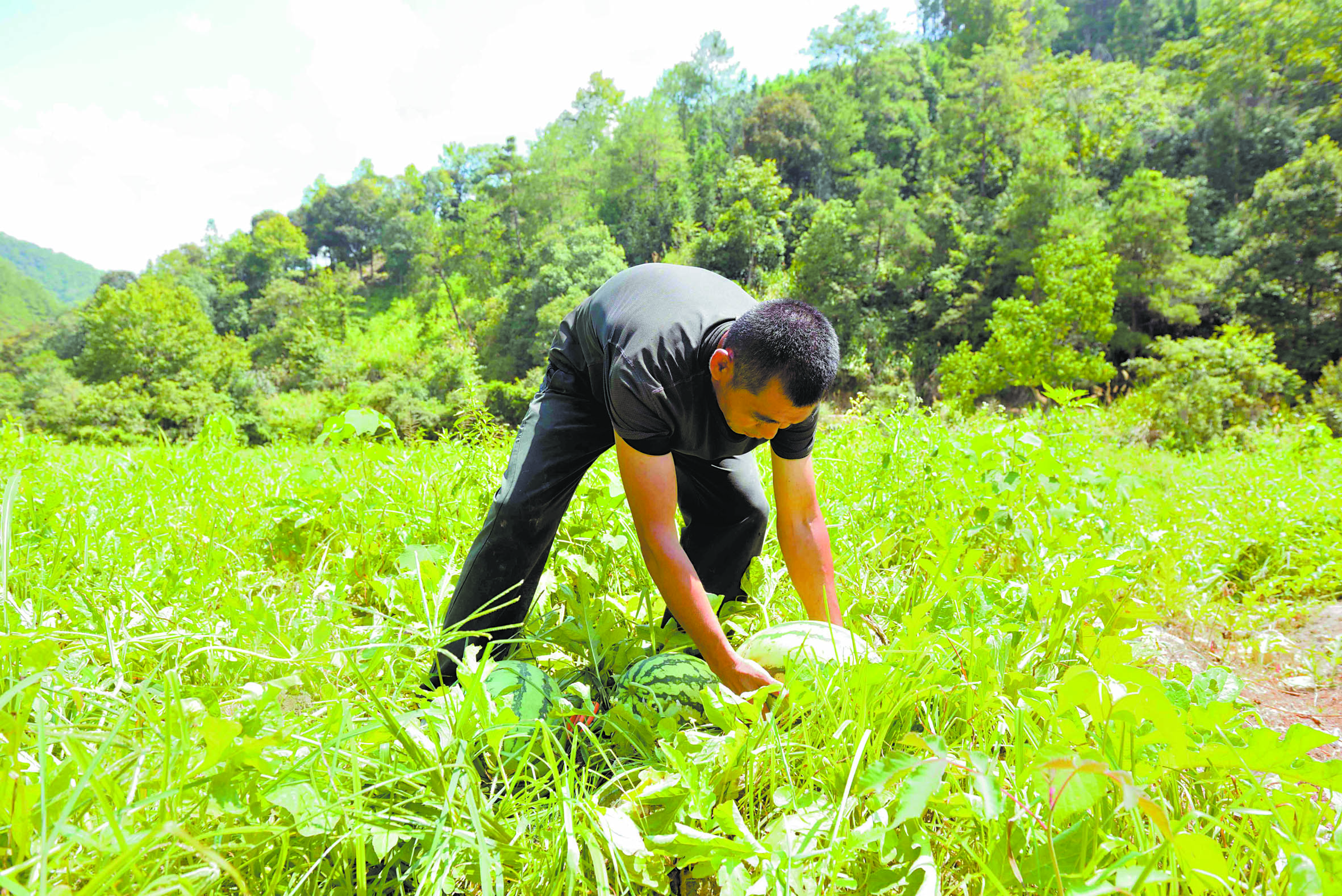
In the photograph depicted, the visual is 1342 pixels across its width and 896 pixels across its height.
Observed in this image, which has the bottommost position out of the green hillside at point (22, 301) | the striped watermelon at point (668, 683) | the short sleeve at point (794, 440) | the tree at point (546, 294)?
the striped watermelon at point (668, 683)

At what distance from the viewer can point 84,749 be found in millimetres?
991

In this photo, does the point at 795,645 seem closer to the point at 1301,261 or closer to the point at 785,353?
the point at 785,353

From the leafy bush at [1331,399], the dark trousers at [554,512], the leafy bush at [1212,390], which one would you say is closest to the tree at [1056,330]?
the leafy bush at [1212,390]

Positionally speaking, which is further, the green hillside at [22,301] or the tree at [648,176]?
the green hillside at [22,301]

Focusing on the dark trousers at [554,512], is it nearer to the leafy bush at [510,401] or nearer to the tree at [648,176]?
the leafy bush at [510,401]

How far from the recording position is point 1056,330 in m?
18.1

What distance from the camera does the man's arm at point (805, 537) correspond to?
1968 mm

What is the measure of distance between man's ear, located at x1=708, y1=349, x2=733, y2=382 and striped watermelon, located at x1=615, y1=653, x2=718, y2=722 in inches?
29.1

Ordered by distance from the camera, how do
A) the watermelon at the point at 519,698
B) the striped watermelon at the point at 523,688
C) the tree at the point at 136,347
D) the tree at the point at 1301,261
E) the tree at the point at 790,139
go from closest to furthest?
1. the watermelon at the point at 519,698
2. the striped watermelon at the point at 523,688
3. the tree at the point at 1301,261
4. the tree at the point at 136,347
5. the tree at the point at 790,139

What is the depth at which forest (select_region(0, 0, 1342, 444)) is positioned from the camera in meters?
17.0

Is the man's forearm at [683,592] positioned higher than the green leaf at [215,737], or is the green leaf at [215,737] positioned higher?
the green leaf at [215,737]

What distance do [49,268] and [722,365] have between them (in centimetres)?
20206

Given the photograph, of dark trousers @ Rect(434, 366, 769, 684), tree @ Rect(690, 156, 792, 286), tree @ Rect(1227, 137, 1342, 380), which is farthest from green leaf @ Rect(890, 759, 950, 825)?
tree @ Rect(690, 156, 792, 286)

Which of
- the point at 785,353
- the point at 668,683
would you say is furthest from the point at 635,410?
the point at 668,683
